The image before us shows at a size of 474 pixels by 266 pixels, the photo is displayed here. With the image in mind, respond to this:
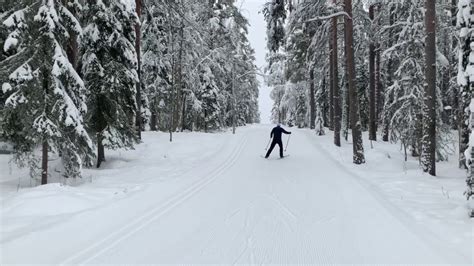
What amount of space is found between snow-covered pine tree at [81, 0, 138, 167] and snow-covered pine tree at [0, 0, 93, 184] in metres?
3.70

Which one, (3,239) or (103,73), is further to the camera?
(103,73)

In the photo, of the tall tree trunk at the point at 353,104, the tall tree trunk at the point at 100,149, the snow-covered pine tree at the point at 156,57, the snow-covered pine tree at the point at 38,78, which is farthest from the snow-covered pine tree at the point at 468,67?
the snow-covered pine tree at the point at 156,57

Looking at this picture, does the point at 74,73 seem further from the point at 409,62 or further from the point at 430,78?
the point at 409,62

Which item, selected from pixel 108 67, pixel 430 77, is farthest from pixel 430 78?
pixel 108 67

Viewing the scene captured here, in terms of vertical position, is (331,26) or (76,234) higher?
(331,26)

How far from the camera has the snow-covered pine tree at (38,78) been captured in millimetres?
11211

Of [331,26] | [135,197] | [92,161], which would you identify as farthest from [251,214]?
[331,26]

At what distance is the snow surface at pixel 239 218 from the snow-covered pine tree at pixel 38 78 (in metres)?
1.75

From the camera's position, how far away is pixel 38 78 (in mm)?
11406

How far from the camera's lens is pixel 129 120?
57.5ft

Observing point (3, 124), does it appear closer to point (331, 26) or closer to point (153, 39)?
point (153, 39)

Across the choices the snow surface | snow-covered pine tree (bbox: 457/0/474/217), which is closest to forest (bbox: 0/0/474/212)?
snow-covered pine tree (bbox: 457/0/474/217)

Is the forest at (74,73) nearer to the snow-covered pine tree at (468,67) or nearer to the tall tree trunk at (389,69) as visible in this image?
the snow-covered pine tree at (468,67)

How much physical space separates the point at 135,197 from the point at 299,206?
3.96m
